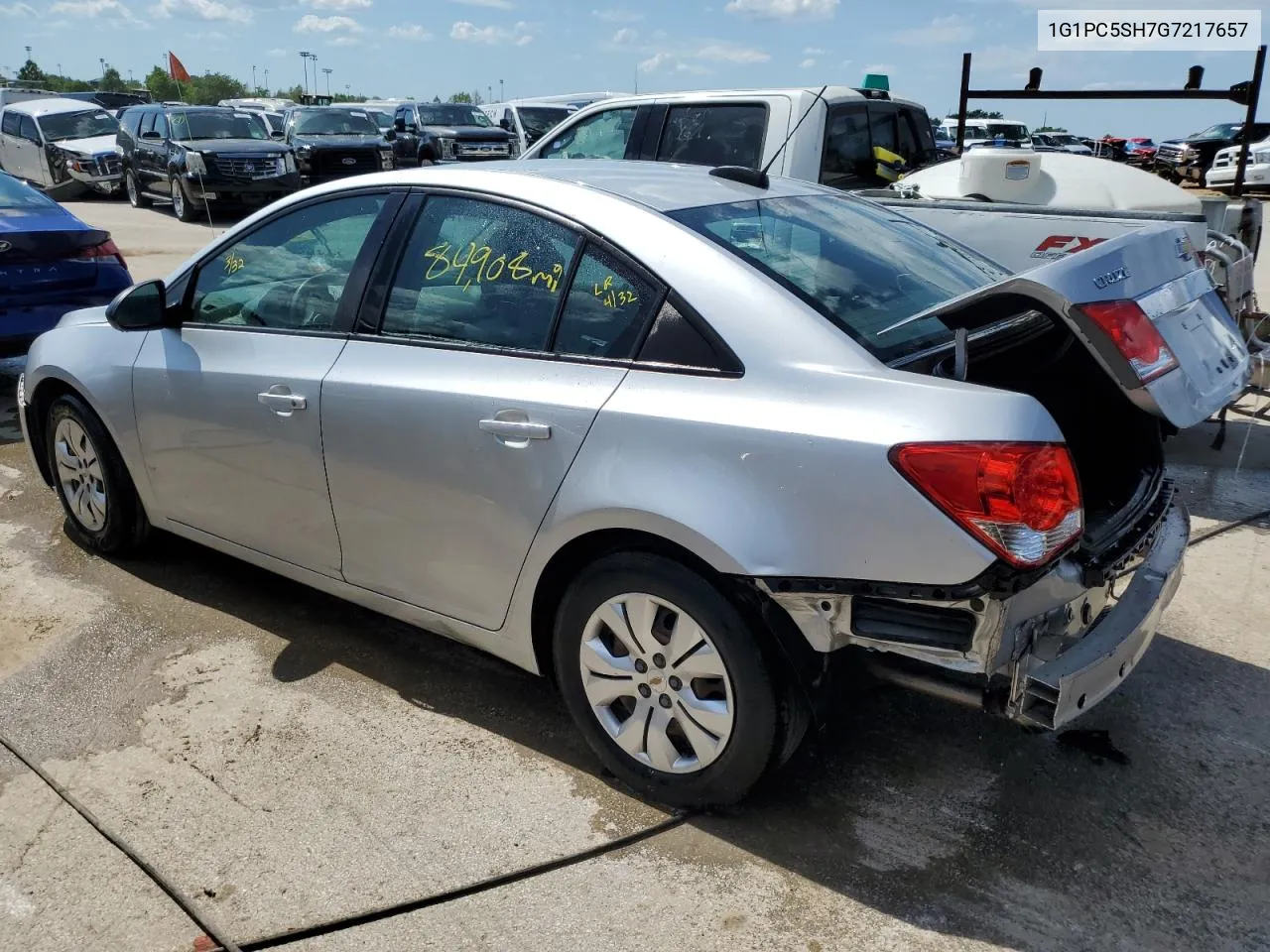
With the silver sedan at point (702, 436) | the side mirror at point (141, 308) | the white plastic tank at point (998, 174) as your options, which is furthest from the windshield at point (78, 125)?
the silver sedan at point (702, 436)

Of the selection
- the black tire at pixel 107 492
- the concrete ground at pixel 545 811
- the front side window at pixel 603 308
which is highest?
the front side window at pixel 603 308

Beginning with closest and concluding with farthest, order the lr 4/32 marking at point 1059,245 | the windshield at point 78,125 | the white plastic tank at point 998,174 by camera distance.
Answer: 1. the lr 4/32 marking at point 1059,245
2. the white plastic tank at point 998,174
3. the windshield at point 78,125

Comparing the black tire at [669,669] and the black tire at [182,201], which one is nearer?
the black tire at [669,669]

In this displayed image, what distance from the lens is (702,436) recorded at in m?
2.54

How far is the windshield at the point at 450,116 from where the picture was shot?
21594mm

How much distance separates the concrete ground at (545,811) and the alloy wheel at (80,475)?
0.61 metres

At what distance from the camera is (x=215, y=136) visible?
704 inches

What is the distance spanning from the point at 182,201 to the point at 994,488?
58.7ft

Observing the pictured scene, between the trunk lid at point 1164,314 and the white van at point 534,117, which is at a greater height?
the white van at point 534,117

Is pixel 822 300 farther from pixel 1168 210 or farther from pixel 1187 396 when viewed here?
pixel 1168 210

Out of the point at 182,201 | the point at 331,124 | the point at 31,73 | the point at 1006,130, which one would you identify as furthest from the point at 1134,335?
the point at 31,73

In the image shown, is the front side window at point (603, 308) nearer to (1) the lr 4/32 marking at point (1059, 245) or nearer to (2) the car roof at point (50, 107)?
(1) the lr 4/32 marking at point (1059, 245)

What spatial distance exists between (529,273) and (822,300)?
828 millimetres

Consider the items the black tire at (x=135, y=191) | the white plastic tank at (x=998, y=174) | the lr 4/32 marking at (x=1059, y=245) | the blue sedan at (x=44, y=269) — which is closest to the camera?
the lr 4/32 marking at (x=1059, y=245)
